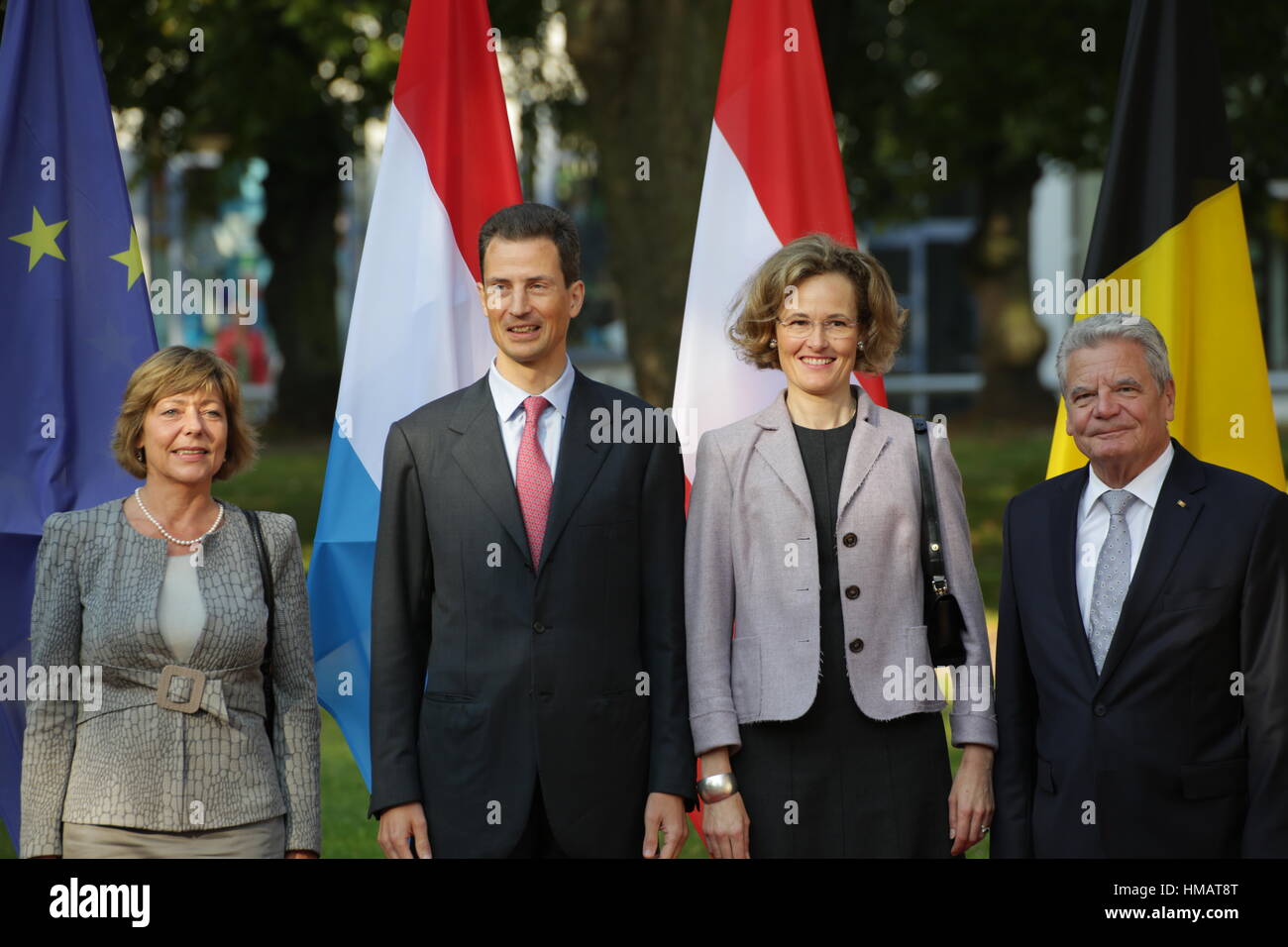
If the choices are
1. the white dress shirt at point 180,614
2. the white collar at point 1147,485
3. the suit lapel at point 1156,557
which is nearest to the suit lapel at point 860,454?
the white collar at point 1147,485

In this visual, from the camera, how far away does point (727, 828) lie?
3836mm

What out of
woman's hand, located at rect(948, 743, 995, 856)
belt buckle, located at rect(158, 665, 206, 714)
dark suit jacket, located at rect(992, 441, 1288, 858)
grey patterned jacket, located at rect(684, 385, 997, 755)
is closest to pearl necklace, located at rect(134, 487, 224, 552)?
belt buckle, located at rect(158, 665, 206, 714)

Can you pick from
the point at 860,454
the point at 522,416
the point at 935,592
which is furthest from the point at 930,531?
the point at 522,416

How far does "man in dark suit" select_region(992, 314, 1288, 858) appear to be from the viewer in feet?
12.3

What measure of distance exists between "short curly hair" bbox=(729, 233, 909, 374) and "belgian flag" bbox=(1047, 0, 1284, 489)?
1305 millimetres

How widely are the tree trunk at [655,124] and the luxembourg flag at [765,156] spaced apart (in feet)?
12.8

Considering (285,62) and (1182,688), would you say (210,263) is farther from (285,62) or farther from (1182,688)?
(1182,688)

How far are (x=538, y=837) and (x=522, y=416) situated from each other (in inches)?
41.3

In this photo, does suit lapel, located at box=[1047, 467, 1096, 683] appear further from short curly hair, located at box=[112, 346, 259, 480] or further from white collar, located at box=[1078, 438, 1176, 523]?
short curly hair, located at box=[112, 346, 259, 480]

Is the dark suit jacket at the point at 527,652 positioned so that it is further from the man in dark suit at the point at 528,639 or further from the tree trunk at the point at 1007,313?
the tree trunk at the point at 1007,313

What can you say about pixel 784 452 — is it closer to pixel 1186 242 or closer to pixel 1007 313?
pixel 1186 242

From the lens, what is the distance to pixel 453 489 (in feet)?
13.1

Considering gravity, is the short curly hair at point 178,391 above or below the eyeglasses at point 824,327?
below

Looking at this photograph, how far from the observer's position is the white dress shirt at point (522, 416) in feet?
13.4
